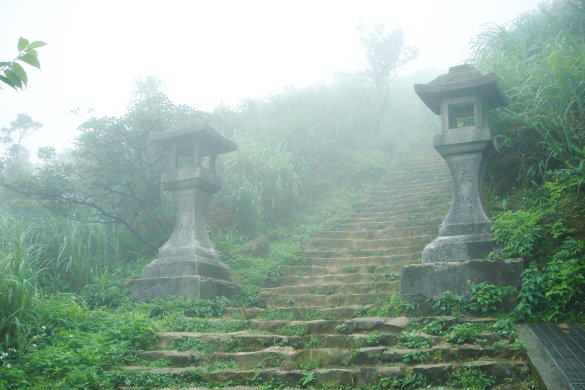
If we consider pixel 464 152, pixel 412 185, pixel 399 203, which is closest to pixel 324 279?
pixel 464 152

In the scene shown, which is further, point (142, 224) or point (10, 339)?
point (142, 224)

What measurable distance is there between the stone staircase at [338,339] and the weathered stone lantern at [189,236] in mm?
686

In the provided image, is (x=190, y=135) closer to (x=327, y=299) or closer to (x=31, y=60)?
(x=327, y=299)

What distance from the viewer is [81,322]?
5.52 meters

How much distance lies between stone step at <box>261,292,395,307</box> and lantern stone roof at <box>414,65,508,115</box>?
106 inches

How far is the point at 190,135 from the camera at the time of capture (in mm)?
7691

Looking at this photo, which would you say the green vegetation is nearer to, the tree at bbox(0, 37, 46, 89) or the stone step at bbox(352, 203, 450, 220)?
the stone step at bbox(352, 203, 450, 220)

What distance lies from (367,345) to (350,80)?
58.3 feet

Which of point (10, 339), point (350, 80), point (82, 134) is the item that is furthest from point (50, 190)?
point (350, 80)

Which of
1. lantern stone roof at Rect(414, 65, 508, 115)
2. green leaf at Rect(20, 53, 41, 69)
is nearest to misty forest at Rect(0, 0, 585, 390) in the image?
green leaf at Rect(20, 53, 41, 69)

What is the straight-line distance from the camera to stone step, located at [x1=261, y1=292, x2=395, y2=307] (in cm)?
641

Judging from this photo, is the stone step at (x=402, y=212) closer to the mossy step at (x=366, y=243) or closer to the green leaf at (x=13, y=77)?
the mossy step at (x=366, y=243)

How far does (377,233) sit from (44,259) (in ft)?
17.9

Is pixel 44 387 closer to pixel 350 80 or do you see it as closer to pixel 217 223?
pixel 217 223
